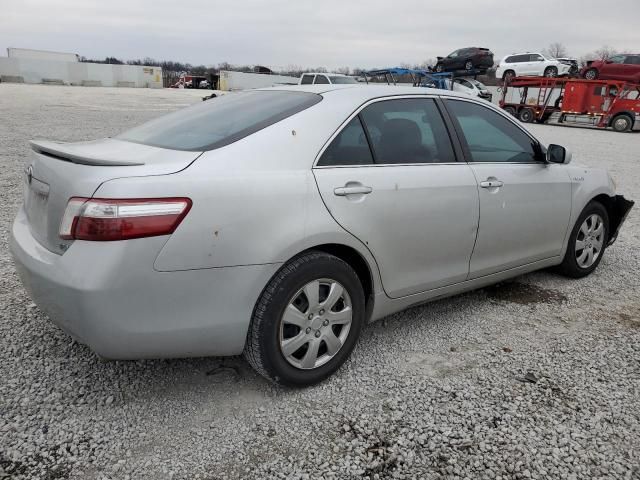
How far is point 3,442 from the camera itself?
2215mm

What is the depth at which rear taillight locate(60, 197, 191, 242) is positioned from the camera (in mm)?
2076

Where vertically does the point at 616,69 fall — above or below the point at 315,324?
above

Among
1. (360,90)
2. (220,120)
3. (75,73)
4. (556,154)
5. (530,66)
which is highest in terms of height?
(530,66)

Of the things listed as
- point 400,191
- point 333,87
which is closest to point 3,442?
point 400,191

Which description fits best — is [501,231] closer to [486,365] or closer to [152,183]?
[486,365]

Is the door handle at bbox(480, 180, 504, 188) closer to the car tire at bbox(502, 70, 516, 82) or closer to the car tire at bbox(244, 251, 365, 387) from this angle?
the car tire at bbox(244, 251, 365, 387)

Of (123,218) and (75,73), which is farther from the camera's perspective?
(75,73)

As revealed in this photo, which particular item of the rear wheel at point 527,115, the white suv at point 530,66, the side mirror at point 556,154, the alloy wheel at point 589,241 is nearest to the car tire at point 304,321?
the side mirror at point 556,154

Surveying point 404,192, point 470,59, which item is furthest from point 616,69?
point 404,192

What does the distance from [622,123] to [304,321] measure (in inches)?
973

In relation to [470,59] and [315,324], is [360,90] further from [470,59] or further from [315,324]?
[470,59]

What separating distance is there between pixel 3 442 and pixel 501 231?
3.00m

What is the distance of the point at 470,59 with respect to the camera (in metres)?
29.0

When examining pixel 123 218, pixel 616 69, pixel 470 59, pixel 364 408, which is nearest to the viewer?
pixel 123 218
